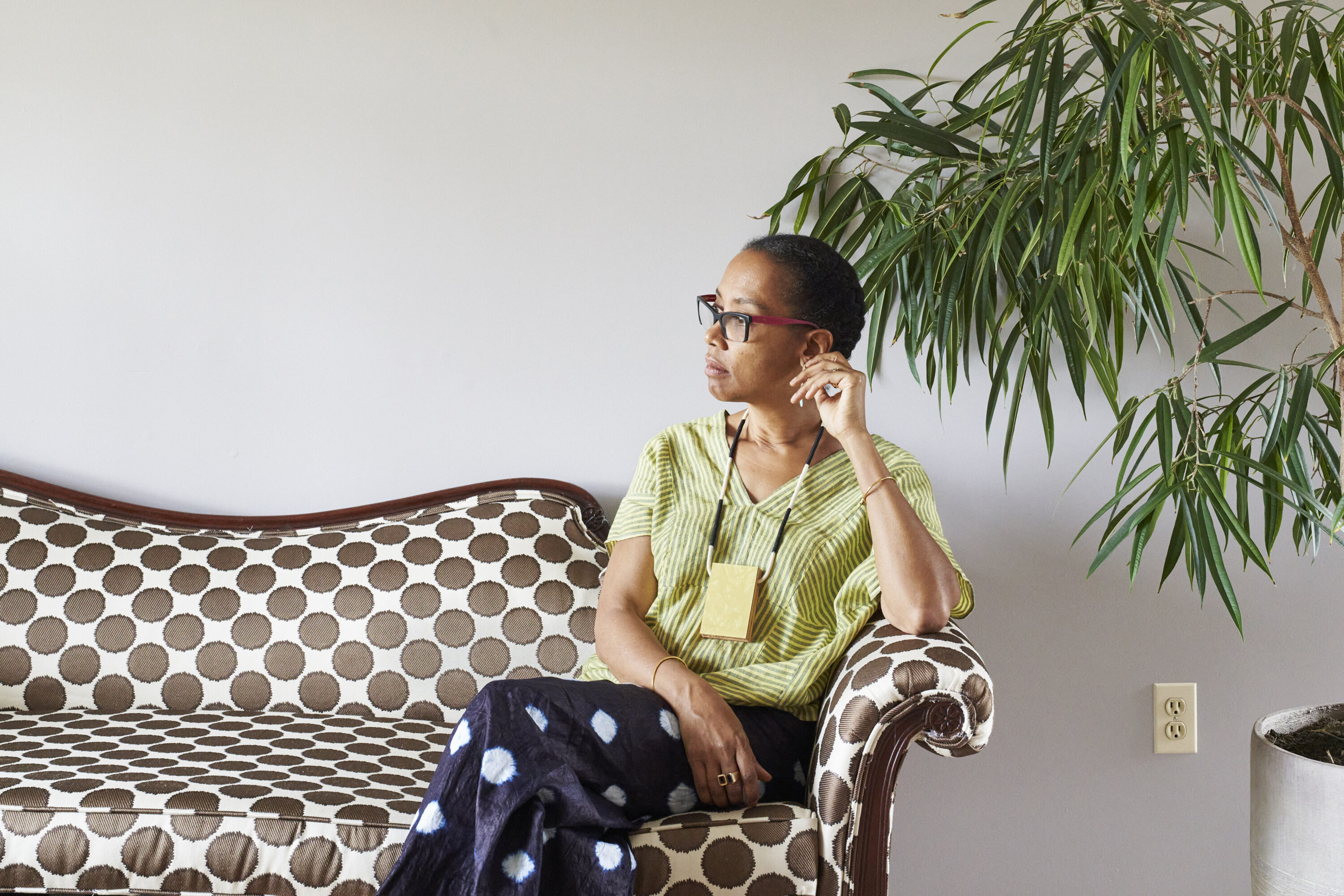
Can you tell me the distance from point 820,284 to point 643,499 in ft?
1.47

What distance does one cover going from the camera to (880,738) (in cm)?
125

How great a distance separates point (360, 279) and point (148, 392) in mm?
513

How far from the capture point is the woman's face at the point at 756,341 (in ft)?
4.97

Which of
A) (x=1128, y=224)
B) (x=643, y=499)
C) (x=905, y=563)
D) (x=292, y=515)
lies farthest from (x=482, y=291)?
(x=1128, y=224)

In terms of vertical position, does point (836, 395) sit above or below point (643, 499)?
above

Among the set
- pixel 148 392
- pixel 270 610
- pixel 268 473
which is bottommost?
pixel 270 610

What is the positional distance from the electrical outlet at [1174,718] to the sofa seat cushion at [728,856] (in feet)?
4.18

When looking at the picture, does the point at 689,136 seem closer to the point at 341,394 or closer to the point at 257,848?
the point at 341,394

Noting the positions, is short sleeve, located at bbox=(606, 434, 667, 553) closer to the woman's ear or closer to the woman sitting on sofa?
the woman sitting on sofa

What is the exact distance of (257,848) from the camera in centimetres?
128

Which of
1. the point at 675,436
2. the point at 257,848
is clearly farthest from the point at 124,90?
the point at 257,848

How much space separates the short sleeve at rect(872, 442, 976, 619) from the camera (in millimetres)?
1481

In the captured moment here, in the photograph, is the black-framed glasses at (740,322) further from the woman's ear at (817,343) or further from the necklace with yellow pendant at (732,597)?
the necklace with yellow pendant at (732,597)

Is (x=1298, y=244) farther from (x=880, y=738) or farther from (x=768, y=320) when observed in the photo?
(x=880, y=738)
